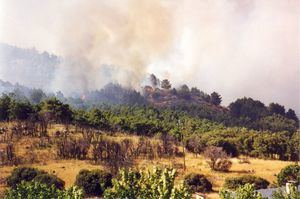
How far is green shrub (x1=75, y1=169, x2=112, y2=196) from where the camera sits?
49.1m

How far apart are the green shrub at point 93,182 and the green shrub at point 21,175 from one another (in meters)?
5.85

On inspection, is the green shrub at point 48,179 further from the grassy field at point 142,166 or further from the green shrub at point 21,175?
the grassy field at point 142,166

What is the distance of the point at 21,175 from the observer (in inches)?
2016

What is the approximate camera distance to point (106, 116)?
92812 millimetres

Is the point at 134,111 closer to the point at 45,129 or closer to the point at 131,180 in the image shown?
the point at 45,129

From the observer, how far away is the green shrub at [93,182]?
4906 cm

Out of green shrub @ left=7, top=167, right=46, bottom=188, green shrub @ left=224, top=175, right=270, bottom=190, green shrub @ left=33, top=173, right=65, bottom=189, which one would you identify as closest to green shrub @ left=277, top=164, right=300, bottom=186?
green shrub @ left=224, top=175, right=270, bottom=190

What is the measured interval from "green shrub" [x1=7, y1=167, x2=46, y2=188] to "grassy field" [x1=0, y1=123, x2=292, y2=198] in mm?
1265

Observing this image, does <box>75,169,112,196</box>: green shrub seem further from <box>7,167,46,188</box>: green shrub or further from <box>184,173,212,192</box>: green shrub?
<box>184,173,212,192</box>: green shrub

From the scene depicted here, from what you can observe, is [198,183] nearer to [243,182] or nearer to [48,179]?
[243,182]

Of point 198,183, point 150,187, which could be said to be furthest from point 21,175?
point 150,187

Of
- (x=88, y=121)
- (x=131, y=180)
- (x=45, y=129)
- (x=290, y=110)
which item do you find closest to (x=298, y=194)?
(x=131, y=180)

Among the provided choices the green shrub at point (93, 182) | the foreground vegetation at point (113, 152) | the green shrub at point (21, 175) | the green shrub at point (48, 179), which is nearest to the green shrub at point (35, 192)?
the foreground vegetation at point (113, 152)

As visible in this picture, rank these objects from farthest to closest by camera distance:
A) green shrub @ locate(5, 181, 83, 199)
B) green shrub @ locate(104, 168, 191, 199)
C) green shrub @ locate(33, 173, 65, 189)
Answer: green shrub @ locate(33, 173, 65, 189), green shrub @ locate(5, 181, 83, 199), green shrub @ locate(104, 168, 191, 199)
